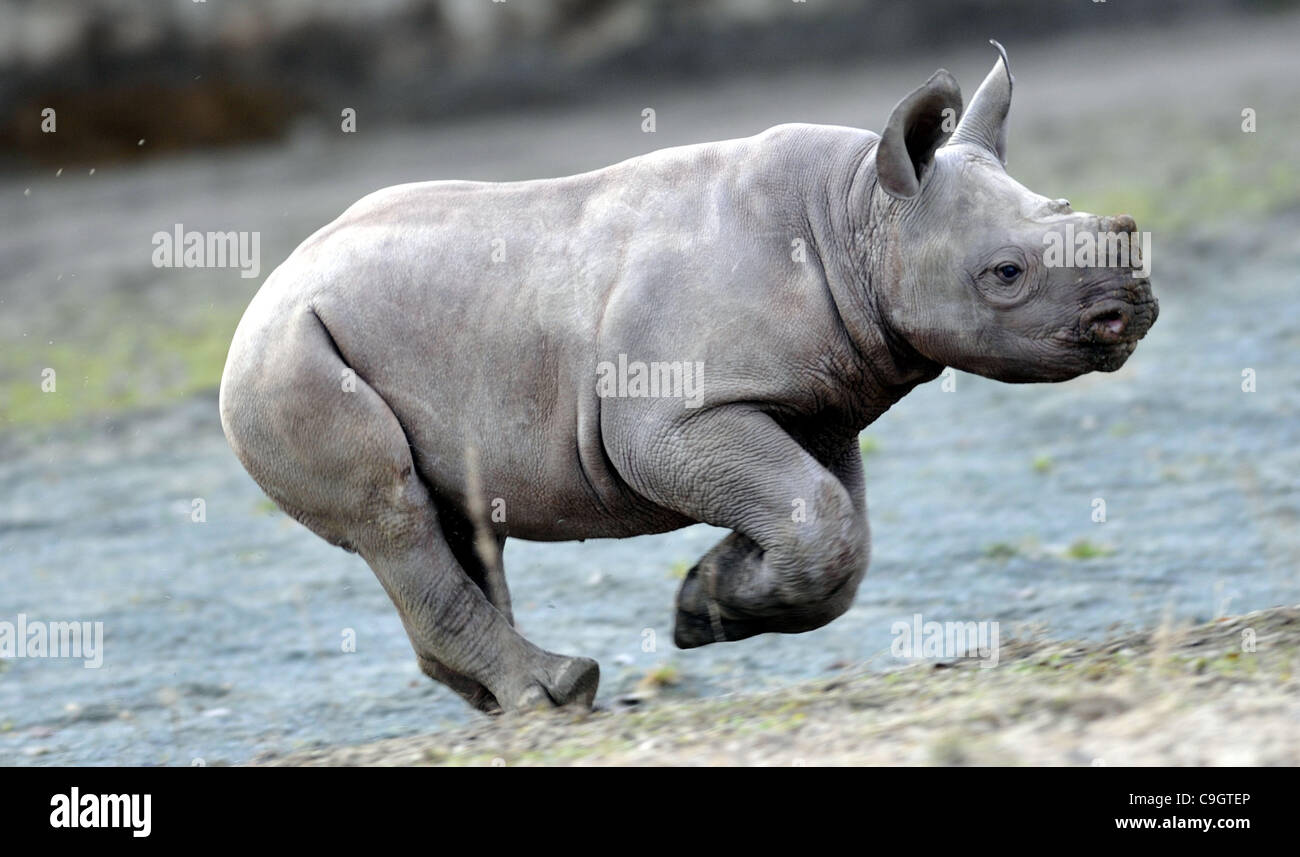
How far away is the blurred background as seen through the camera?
7840mm

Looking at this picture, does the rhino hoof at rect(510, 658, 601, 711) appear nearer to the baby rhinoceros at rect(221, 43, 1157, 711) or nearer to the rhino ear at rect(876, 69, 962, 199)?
the baby rhinoceros at rect(221, 43, 1157, 711)

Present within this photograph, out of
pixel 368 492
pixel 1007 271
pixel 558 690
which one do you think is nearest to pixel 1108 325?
pixel 1007 271

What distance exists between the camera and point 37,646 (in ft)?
28.9

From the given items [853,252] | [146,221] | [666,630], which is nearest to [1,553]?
[666,630]

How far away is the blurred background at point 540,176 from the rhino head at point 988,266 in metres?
1.87

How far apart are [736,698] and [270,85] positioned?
20.0 metres

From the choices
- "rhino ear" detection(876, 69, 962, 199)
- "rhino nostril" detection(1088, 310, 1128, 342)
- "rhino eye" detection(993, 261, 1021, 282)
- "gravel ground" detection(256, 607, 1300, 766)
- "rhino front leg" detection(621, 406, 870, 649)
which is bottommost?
"gravel ground" detection(256, 607, 1300, 766)

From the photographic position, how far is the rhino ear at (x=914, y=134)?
5516 mm

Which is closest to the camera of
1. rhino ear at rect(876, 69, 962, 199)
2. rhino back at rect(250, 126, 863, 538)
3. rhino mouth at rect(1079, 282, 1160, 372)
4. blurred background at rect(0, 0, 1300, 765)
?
rhino mouth at rect(1079, 282, 1160, 372)

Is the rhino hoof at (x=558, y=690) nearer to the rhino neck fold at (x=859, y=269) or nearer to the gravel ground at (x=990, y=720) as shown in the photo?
the gravel ground at (x=990, y=720)

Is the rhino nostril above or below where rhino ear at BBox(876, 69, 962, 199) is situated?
below

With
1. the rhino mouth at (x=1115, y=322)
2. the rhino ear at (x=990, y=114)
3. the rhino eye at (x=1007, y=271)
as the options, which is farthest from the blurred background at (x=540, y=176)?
the rhino ear at (x=990, y=114)

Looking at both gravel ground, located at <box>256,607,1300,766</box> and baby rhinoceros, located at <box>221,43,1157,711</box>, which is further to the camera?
baby rhinoceros, located at <box>221,43,1157,711</box>

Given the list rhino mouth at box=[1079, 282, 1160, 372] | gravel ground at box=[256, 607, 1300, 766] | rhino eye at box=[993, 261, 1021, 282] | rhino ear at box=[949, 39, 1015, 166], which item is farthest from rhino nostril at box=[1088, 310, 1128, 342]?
gravel ground at box=[256, 607, 1300, 766]
